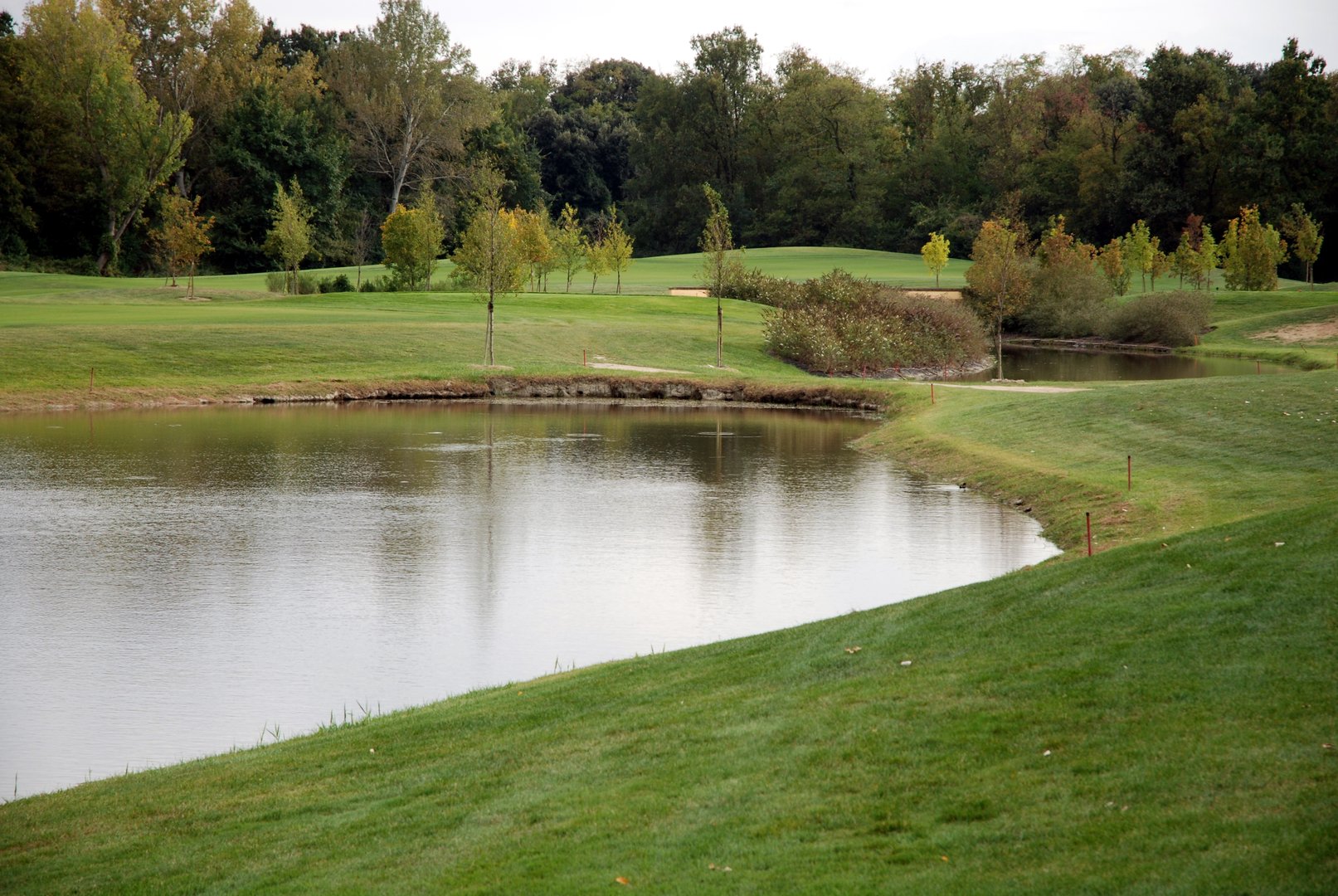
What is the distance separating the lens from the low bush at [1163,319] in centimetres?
6700

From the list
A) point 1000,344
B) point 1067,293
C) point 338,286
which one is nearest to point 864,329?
point 1000,344

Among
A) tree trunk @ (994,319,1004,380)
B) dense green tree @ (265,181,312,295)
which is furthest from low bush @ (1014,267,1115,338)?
dense green tree @ (265,181,312,295)

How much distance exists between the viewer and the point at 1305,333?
6119 centimetres

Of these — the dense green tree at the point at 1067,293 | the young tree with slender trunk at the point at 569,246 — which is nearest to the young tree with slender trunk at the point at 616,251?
the young tree with slender trunk at the point at 569,246

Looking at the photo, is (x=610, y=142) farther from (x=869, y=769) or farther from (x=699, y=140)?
(x=869, y=769)

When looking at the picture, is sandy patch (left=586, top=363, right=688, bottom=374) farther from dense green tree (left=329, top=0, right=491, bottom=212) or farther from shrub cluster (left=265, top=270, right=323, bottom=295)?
dense green tree (left=329, top=0, right=491, bottom=212)

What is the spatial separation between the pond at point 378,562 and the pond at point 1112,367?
2231cm

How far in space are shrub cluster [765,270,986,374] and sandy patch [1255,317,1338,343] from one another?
548 inches

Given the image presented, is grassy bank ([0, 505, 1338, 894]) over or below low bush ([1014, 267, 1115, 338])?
below

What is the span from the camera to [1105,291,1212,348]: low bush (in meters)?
67.0

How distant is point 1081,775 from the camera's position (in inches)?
277

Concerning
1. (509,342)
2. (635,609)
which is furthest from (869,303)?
(635,609)

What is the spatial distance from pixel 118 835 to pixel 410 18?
9134 centimetres

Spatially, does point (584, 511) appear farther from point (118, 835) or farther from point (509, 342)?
point (509, 342)
